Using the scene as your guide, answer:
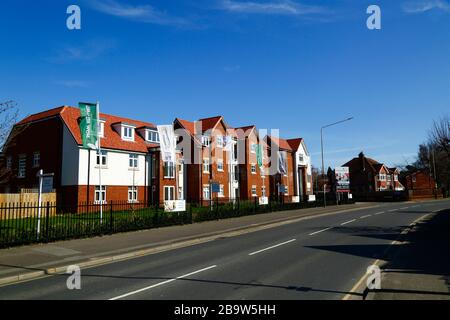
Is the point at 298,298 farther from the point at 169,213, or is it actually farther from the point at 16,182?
the point at 16,182

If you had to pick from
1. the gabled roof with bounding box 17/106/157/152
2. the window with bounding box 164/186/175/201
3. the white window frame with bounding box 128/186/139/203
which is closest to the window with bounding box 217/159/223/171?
the window with bounding box 164/186/175/201

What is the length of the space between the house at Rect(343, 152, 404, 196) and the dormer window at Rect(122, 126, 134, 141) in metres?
62.8

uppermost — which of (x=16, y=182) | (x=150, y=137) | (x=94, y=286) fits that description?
(x=150, y=137)

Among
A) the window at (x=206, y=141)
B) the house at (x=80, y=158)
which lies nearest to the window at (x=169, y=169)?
the house at (x=80, y=158)

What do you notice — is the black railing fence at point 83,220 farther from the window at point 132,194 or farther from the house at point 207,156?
the house at point 207,156

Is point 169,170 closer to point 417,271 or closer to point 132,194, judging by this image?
point 132,194

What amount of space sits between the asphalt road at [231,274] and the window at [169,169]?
87.6 ft

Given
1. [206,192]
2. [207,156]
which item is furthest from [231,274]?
[207,156]

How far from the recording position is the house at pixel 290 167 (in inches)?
2346

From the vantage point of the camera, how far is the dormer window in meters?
39.1

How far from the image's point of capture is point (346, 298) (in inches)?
281
